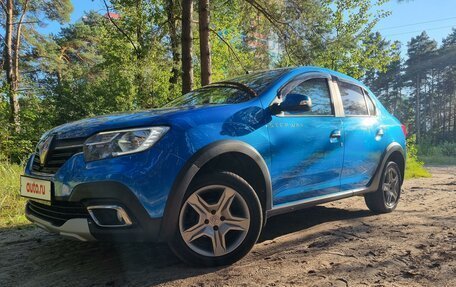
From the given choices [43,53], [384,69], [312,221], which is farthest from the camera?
[43,53]

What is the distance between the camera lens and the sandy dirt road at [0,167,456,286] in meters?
3.07

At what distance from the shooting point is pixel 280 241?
13.5ft

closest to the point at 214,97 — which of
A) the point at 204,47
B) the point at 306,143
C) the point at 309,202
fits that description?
the point at 306,143

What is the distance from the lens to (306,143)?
3945mm

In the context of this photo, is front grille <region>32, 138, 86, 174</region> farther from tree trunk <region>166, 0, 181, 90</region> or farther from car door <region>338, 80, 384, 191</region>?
tree trunk <region>166, 0, 181, 90</region>

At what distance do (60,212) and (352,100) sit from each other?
11.4ft

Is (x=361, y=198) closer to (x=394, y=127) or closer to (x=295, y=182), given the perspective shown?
(x=394, y=127)

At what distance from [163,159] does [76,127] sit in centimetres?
82

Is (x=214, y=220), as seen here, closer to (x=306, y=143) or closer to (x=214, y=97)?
(x=306, y=143)

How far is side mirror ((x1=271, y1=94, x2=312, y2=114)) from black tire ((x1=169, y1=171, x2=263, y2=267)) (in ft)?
2.59

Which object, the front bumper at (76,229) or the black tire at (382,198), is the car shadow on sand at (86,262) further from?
the black tire at (382,198)

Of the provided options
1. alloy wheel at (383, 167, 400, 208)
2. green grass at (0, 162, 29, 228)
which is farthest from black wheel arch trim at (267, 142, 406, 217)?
green grass at (0, 162, 29, 228)

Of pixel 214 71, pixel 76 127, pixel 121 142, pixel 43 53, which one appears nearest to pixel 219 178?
pixel 121 142

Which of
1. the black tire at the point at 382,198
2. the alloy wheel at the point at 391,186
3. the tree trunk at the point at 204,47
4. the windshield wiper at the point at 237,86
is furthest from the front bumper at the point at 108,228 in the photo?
the tree trunk at the point at 204,47
